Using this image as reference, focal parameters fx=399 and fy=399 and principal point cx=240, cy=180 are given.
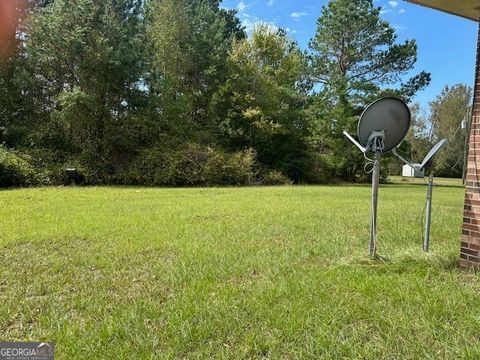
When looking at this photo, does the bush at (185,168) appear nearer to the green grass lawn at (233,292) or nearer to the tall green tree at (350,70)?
the tall green tree at (350,70)

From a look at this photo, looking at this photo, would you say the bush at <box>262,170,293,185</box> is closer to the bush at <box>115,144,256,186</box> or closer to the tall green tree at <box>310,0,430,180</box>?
the bush at <box>115,144,256,186</box>

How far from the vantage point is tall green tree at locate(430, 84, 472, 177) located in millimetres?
33219

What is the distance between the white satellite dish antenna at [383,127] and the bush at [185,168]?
11416 millimetres

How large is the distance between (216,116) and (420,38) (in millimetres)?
12146

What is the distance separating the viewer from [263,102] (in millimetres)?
18594

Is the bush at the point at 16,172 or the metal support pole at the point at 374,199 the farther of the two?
the bush at the point at 16,172

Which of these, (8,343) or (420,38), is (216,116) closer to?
(420,38)

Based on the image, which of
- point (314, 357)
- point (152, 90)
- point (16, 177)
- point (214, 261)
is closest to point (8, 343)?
point (314, 357)

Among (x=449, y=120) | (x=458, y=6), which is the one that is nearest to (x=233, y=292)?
(x=458, y=6)

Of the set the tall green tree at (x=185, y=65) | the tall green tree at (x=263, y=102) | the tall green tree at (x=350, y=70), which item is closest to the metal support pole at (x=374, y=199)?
→ the tall green tree at (x=185, y=65)

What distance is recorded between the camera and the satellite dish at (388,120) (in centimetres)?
386

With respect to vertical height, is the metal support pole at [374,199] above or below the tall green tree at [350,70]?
below

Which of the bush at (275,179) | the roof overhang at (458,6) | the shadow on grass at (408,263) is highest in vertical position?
the roof overhang at (458,6)

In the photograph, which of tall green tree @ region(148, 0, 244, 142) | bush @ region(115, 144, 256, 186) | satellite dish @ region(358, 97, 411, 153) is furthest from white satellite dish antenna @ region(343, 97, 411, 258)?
tall green tree @ region(148, 0, 244, 142)
